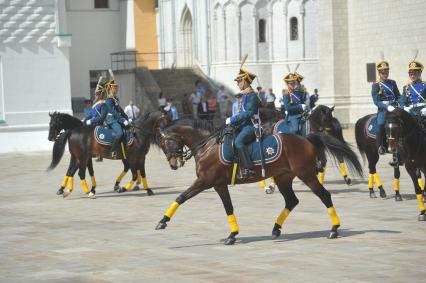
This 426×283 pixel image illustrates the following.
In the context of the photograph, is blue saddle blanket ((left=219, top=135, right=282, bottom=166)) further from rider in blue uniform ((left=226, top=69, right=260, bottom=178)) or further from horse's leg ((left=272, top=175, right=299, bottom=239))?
horse's leg ((left=272, top=175, right=299, bottom=239))

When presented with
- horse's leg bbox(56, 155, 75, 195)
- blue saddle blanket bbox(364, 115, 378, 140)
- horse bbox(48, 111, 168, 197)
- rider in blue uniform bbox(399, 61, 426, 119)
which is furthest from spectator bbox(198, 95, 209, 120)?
rider in blue uniform bbox(399, 61, 426, 119)

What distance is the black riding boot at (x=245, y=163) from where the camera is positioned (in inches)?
524

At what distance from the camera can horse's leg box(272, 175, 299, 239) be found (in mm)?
13395

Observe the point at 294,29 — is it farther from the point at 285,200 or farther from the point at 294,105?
the point at 285,200

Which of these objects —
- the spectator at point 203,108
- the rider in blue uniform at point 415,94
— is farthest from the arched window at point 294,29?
the rider in blue uniform at point 415,94

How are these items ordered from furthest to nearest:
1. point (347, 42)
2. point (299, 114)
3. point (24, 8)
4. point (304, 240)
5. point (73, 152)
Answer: point (347, 42) < point (24, 8) < point (73, 152) < point (299, 114) < point (304, 240)

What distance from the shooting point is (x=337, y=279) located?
33.4 feet

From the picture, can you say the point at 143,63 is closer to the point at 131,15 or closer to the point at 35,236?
the point at 131,15

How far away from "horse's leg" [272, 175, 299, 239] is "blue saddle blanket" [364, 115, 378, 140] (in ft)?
16.1

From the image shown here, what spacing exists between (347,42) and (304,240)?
32050 millimetres

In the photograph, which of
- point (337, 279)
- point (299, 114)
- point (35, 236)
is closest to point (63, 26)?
point (299, 114)

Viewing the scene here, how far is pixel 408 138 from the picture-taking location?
1523cm

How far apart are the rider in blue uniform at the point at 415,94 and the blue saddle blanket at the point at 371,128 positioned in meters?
1.79

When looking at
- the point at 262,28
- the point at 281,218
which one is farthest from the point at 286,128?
the point at 262,28
